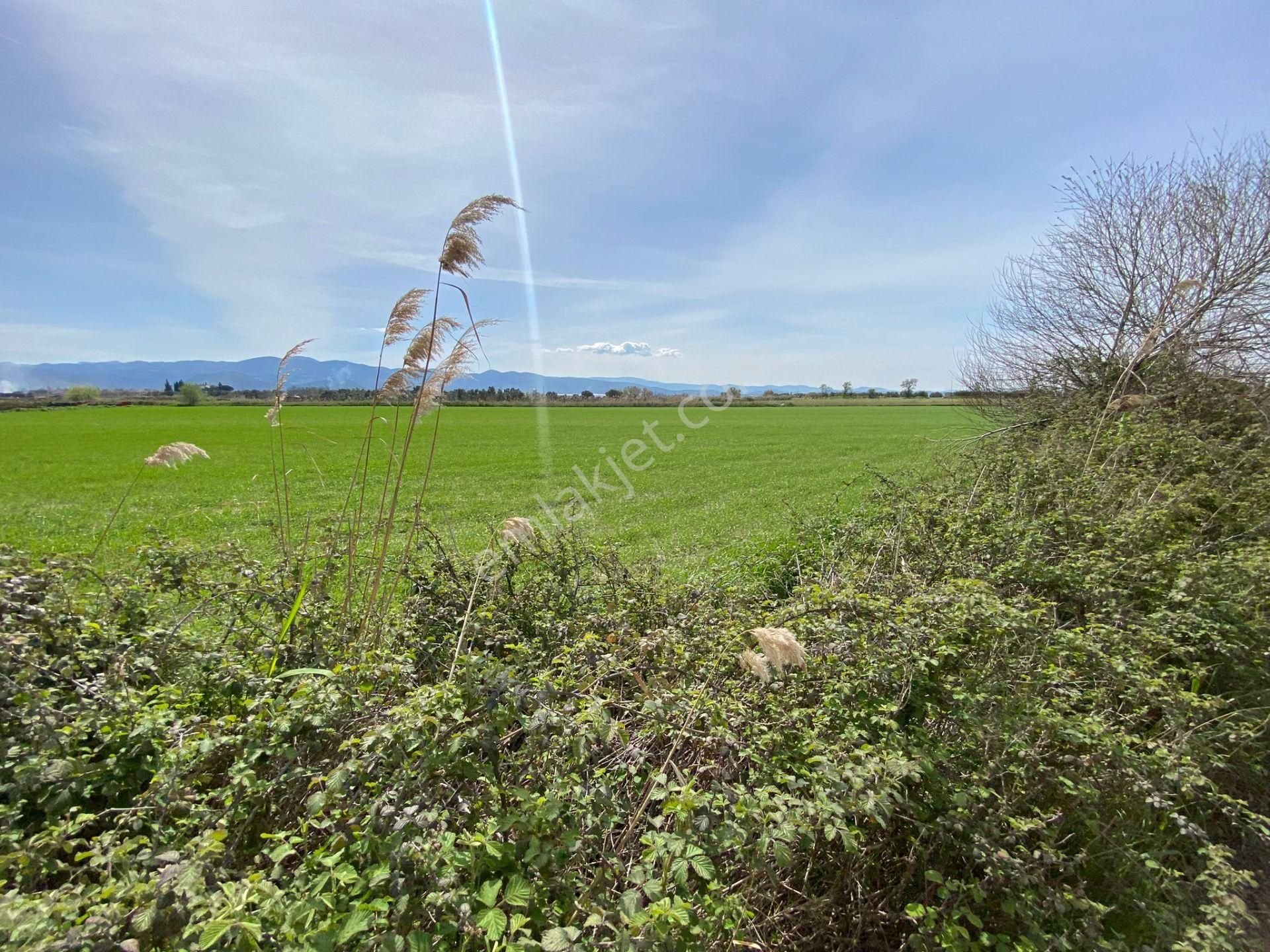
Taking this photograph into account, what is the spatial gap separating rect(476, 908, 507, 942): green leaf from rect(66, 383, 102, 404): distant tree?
Answer: 273 feet

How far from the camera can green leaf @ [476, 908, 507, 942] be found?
3.94 ft

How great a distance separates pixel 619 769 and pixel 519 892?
0.68m

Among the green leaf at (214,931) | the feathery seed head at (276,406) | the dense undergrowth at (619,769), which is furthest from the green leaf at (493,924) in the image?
the feathery seed head at (276,406)

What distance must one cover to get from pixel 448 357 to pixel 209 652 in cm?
203

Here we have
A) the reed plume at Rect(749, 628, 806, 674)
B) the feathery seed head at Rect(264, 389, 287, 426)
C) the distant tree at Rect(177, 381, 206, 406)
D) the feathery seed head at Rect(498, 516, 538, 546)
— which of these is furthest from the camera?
the distant tree at Rect(177, 381, 206, 406)

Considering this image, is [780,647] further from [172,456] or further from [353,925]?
[172,456]

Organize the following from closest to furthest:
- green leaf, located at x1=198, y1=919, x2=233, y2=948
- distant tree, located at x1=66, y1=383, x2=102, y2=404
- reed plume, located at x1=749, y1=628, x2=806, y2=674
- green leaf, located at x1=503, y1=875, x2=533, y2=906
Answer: green leaf, located at x1=198, y1=919, x2=233, y2=948 < green leaf, located at x1=503, y1=875, x2=533, y2=906 < reed plume, located at x1=749, y1=628, x2=806, y2=674 < distant tree, located at x1=66, y1=383, x2=102, y2=404

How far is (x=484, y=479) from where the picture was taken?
17109mm

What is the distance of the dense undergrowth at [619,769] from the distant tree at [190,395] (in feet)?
259

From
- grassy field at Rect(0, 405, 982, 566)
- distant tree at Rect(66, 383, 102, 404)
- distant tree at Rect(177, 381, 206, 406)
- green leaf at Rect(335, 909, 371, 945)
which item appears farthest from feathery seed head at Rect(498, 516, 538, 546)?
distant tree at Rect(66, 383, 102, 404)

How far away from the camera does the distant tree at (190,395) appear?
206 feet

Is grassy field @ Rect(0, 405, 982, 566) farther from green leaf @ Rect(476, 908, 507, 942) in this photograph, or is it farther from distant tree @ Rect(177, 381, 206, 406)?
distant tree @ Rect(177, 381, 206, 406)

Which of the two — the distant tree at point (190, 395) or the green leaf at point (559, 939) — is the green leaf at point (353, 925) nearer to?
the green leaf at point (559, 939)

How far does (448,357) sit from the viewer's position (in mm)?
3432
